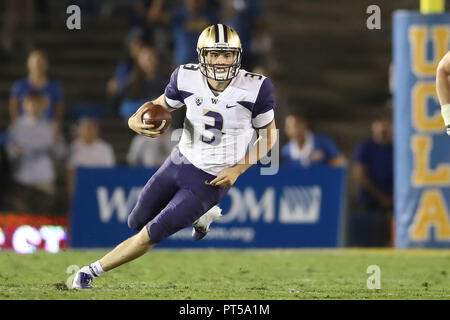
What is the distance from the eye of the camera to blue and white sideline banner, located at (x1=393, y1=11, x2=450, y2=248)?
10352 millimetres

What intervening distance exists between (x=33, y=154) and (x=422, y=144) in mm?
4022

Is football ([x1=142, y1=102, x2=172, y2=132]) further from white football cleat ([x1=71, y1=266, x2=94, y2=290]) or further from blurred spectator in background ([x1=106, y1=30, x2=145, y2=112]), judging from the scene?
blurred spectator in background ([x1=106, y1=30, x2=145, y2=112])

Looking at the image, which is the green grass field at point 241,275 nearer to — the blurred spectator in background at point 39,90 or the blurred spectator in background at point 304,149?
the blurred spectator in background at point 304,149

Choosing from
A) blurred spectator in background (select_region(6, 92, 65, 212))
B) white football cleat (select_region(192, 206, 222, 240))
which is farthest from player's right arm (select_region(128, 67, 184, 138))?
blurred spectator in background (select_region(6, 92, 65, 212))

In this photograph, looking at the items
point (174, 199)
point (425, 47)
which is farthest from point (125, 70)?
point (174, 199)

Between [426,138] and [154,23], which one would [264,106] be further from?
[154,23]

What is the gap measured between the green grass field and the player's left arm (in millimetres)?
741

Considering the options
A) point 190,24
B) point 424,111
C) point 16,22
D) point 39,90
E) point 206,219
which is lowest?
point 206,219

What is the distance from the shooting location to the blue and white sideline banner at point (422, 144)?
1035 centimetres

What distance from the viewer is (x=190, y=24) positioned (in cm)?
1183

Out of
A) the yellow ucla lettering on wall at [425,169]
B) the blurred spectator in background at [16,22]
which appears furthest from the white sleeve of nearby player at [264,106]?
the blurred spectator in background at [16,22]
